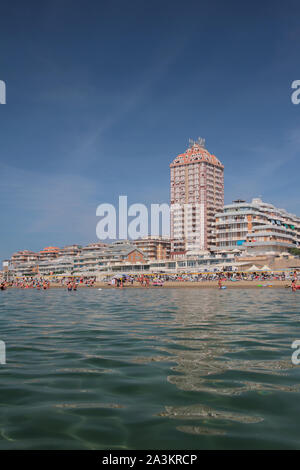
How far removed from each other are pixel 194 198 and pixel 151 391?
141 meters

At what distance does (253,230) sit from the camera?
335 ft

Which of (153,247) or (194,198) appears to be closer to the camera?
(194,198)

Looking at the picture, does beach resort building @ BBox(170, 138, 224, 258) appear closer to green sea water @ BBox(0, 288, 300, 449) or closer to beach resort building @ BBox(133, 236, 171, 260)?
beach resort building @ BBox(133, 236, 171, 260)

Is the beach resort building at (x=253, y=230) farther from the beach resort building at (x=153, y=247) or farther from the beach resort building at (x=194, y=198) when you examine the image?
the beach resort building at (x=153, y=247)

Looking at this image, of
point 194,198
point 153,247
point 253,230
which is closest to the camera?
point 253,230

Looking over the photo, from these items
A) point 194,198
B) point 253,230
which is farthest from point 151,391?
point 194,198

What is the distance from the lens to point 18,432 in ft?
17.0

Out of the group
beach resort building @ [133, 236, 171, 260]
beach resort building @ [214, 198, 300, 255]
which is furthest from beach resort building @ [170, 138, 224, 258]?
beach resort building @ [214, 198, 300, 255]

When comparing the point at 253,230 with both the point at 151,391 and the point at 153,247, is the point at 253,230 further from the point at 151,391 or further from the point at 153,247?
the point at 151,391

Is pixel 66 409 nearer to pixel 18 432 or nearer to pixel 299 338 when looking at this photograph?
pixel 18 432

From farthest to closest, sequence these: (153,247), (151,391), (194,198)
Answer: (153,247) → (194,198) → (151,391)

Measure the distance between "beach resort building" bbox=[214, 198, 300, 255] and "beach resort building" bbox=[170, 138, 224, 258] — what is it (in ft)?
94.3
